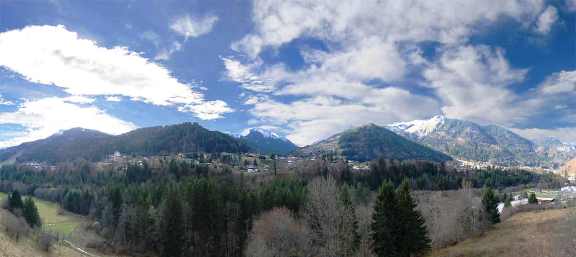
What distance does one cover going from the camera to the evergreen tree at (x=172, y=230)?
238 feet

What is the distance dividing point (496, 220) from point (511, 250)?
33831 millimetres

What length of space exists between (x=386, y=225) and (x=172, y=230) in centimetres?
4268

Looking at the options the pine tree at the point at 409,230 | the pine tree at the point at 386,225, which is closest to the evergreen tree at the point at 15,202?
the pine tree at the point at 386,225

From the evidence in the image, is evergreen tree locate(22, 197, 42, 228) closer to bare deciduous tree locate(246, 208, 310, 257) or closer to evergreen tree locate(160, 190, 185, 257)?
evergreen tree locate(160, 190, 185, 257)

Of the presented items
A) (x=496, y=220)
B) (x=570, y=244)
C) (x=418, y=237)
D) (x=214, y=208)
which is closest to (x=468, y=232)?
(x=496, y=220)

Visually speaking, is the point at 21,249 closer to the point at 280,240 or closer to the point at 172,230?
the point at 280,240

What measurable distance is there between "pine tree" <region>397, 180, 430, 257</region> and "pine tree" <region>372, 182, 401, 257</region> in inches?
28.2

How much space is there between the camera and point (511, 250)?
44.1 metres

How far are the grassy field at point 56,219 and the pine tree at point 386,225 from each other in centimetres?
7843

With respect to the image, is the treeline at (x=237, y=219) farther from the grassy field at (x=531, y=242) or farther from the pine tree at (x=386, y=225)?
the grassy field at (x=531, y=242)

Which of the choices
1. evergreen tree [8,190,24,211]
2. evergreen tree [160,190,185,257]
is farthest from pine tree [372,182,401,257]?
evergreen tree [8,190,24,211]

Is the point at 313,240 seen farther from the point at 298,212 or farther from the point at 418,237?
the point at 298,212

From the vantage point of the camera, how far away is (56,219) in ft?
378

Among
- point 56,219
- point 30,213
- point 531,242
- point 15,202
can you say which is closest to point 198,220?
point 30,213
